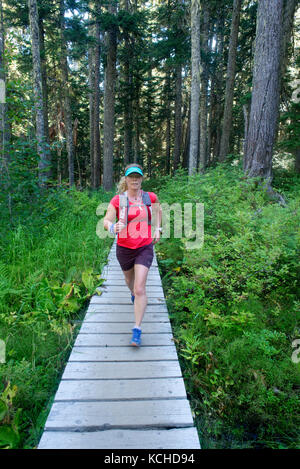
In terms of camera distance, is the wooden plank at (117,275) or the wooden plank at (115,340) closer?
the wooden plank at (115,340)

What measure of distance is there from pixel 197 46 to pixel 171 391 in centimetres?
1271

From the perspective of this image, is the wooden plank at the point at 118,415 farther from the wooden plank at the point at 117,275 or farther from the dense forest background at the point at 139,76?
the dense forest background at the point at 139,76

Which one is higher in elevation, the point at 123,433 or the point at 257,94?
the point at 257,94

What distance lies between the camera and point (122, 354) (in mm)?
2963

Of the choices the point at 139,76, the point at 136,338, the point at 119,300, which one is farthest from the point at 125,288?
the point at 139,76

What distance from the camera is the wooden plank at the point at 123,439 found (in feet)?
6.43

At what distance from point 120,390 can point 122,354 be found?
52 cm

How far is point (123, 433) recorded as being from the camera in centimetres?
204

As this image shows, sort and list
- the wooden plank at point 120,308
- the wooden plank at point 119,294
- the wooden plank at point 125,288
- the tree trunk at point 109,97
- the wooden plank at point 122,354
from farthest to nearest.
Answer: the tree trunk at point 109,97 < the wooden plank at point 125,288 < the wooden plank at point 119,294 < the wooden plank at point 120,308 < the wooden plank at point 122,354

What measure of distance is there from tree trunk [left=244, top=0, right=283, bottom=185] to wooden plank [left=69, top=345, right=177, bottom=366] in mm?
5306

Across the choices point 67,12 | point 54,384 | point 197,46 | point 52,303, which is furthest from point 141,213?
point 67,12

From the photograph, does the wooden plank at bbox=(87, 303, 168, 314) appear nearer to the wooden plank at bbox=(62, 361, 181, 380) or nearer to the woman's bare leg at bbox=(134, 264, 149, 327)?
the woman's bare leg at bbox=(134, 264, 149, 327)

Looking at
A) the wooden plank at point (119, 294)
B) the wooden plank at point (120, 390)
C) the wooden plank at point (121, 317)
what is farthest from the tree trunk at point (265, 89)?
the wooden plank at point (120, 390)
